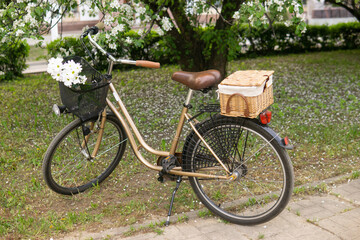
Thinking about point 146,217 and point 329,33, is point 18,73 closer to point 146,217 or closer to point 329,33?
point 146,217

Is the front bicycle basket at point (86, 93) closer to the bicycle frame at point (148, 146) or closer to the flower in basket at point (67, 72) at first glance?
the flower in basket at point (67, 72)

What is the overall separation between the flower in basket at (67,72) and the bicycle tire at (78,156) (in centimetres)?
47

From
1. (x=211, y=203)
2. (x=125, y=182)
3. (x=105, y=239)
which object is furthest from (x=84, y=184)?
(x=211, y=203)

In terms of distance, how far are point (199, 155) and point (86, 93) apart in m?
1.12

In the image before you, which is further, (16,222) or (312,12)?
(312,12)

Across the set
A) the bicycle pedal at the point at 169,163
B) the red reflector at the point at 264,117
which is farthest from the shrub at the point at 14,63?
the red reflector at the point at 264,117

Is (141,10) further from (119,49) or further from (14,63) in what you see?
(14,63)

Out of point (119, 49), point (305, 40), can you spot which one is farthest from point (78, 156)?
point (305, 40)

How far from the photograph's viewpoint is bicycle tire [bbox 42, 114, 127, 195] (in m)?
3.81

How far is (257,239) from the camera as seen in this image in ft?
10.6

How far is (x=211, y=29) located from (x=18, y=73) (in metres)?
6.82

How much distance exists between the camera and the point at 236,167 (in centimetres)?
351

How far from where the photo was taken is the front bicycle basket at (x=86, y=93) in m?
3.55

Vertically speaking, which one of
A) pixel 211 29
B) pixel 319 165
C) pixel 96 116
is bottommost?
pixel 319 165
